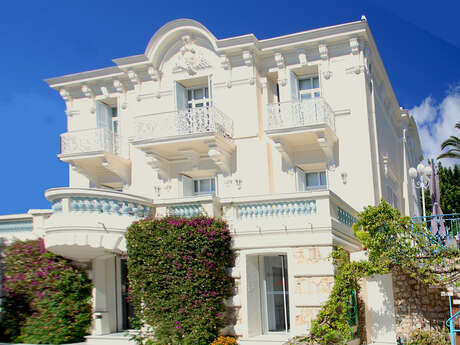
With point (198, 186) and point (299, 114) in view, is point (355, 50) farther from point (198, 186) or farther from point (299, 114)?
point (198, 186)

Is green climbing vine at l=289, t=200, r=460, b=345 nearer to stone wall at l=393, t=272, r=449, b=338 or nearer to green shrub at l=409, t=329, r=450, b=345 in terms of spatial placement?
stone wall at l=393, t=272, r=449, b=338

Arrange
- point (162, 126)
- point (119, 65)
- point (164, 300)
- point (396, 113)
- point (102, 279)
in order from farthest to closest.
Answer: point (396, 113) < point (119, 65) < point (162, 126) < point (102, 279) < point (164, 300)

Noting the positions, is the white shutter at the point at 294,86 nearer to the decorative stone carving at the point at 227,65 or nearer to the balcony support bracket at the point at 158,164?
the decorative stone carving at the point at 227,65

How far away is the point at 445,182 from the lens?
124ft

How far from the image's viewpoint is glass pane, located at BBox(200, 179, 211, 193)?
730 inches

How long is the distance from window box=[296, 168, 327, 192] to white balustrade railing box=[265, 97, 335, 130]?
1678mm

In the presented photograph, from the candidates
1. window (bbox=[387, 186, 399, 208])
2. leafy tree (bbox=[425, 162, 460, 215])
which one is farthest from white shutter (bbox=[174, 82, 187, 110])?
leafy tree (bbox=[425, 162, 460, 215])

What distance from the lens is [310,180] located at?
17.7 metres

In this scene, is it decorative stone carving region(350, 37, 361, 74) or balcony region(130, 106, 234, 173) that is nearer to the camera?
decorative stone carving region(350, 37, 361, 74)

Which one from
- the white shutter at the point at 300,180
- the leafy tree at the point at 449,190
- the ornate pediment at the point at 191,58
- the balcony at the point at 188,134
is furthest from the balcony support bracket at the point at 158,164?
the leafy tree at the point at 449,190

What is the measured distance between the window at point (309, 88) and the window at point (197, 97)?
3179 millimetres

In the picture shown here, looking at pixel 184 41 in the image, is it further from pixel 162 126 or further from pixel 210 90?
pixel 162 126

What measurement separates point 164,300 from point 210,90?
8.38m

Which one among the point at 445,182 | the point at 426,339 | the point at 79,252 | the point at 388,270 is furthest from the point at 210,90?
the point at 445,182
